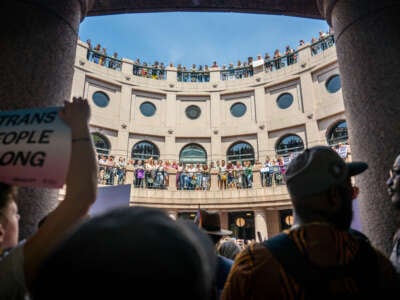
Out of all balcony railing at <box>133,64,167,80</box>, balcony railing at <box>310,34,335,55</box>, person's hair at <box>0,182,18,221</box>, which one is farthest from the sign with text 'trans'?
balcony railing at <box>133,64,167,80</box>

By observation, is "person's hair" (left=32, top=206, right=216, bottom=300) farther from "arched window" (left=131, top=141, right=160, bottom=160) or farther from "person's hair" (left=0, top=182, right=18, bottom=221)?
"arched window" (left=131, top=141, right=160, bottom=160)

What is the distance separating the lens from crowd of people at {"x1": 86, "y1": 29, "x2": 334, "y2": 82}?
24594mm

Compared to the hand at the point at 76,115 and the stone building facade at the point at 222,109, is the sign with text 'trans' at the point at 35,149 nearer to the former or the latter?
the hand at the point at 76,115

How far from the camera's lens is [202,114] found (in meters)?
26.2

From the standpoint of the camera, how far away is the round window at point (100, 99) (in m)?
24.2

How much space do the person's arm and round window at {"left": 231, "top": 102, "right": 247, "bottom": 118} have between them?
24.8m

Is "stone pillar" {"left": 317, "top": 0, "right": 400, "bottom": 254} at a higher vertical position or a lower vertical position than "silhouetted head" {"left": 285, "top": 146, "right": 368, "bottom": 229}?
higher

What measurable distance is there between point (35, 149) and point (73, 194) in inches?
15.4

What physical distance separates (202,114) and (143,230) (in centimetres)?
2586

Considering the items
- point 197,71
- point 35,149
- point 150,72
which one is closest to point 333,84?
point 197,71

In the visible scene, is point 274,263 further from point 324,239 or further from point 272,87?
point 272,87

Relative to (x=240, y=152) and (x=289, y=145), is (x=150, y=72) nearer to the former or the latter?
(x=240, y=152)

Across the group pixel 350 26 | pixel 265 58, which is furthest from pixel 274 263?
pixel 265 58

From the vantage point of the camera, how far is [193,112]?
26.4 m
